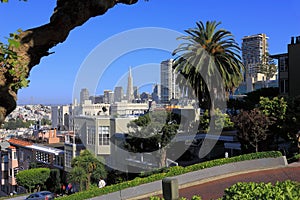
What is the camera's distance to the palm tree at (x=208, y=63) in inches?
1234

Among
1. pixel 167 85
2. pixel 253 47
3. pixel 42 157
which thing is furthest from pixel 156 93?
pixel 253 47

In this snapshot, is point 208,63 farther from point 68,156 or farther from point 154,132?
point 68,156

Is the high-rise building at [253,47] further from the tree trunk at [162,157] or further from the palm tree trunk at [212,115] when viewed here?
the tree trunk at [162,157]

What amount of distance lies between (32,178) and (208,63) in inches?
829

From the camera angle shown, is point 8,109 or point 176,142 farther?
point 176,142

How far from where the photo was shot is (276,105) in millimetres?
22547

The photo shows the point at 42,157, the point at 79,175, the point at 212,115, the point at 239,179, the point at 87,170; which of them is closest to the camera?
the point at 239,179

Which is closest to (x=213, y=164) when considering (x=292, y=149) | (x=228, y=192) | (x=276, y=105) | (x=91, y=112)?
(x=276, y=105)

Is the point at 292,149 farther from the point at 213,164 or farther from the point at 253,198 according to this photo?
the point at 253,198

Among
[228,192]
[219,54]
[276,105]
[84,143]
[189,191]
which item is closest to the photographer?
[228,192]

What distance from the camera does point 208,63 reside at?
1225 inches

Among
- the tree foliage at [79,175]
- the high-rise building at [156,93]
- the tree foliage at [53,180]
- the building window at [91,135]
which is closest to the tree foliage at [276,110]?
the tree foliage at [79,175]

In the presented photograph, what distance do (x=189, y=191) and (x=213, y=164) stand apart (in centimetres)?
269

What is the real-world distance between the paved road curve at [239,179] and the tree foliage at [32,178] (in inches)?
947
